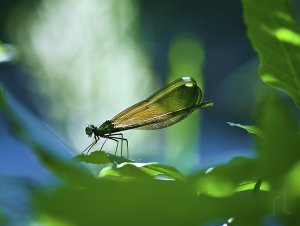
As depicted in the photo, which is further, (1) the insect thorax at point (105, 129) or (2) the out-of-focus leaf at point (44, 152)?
(1) the insect thorax at point (105, 129)

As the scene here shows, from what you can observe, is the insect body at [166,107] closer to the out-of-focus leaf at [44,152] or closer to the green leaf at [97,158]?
the green leaf at [97,158]

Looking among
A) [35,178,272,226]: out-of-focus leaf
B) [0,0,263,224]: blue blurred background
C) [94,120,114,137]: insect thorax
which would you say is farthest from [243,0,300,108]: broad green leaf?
[0,0,263,224]: blue blurred background

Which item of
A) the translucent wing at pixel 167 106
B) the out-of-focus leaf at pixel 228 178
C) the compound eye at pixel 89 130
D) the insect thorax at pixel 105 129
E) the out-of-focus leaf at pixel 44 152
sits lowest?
the out-of-focus leaf at pixel 228 178

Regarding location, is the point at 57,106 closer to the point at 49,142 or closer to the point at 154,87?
the point at 154,87

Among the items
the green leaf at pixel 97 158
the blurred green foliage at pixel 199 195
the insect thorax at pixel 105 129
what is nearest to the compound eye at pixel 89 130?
the insect thorax at pixel 105 129

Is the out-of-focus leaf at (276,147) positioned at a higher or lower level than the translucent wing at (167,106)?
lower

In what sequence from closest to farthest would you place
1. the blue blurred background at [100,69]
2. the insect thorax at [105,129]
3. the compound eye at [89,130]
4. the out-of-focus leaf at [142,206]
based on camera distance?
the out-of-focus leaf at [142,206]
the insect thorax at [105,129]
the compound eye at [89,130]
the blue blurred background at [100,69]

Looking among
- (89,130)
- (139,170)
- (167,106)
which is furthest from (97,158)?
(89,130)

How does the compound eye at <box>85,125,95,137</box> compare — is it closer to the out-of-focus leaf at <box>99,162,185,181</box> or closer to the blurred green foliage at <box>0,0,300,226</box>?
the out-of-focus leaf at <box>99,162,185,181</box>
